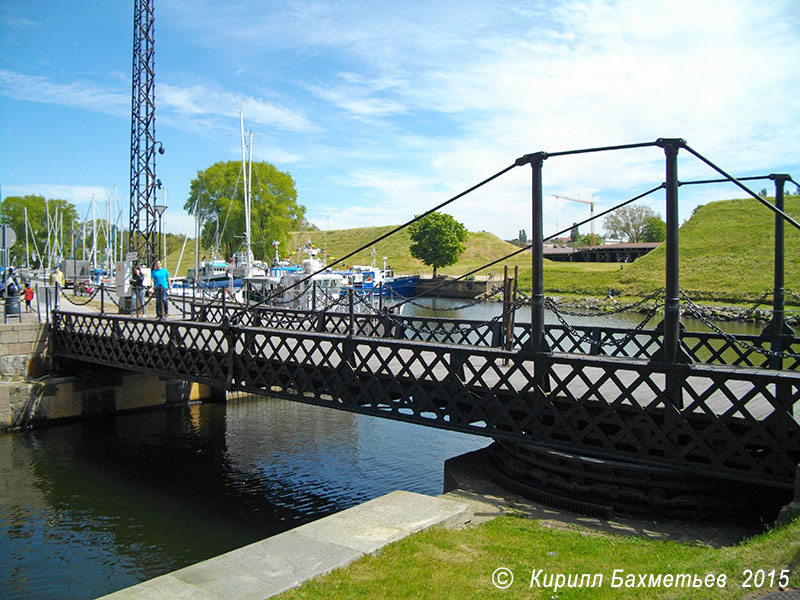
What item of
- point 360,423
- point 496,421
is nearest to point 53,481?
point 360,423

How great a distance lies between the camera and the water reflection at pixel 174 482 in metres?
12.6

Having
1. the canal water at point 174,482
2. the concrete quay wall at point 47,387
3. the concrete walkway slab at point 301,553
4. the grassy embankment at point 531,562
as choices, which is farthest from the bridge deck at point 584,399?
the concrete quay wall at point 47,387

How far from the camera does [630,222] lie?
13725cm

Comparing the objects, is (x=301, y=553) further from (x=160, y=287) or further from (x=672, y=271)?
(x=160, y=287)

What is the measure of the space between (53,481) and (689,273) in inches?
2657

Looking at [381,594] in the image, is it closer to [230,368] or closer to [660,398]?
[660,398]

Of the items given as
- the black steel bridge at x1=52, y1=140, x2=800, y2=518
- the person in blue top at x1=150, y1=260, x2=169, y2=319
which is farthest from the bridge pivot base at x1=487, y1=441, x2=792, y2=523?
the person in blue top at x1=150, y1=260, x2=169, y2=319

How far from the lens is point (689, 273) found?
70.2 meters

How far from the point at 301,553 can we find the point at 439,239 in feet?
295

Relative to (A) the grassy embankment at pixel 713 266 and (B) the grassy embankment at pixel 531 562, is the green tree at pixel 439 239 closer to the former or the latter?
(A) the grassy embankment at pixel 713 266

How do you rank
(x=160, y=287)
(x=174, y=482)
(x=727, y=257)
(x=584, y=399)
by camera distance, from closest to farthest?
(x=584, y=399), (x=174, y=482), (x=160, y=287), (x=727, y=257)

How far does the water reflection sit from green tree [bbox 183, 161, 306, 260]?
52418 mm

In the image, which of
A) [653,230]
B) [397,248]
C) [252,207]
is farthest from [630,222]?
[252,207]

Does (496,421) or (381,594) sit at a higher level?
(496,421)
